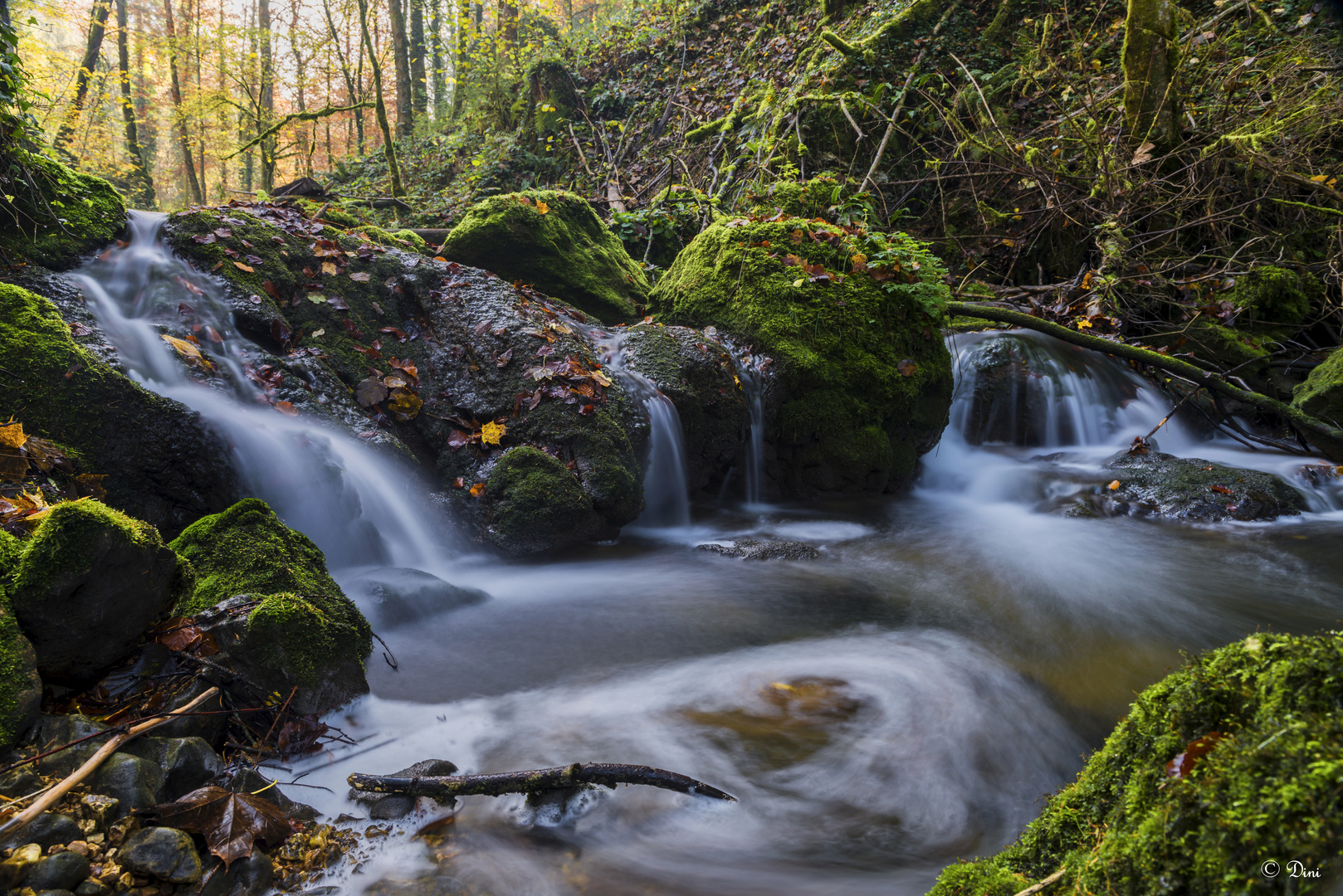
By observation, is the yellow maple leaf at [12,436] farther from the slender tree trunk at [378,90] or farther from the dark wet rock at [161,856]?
the slender tree trunk at [378,90]

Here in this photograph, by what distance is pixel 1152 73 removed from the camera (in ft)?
28.8

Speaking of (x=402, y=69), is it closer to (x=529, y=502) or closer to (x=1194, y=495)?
(x=529, y=502)

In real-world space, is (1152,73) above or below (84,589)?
above

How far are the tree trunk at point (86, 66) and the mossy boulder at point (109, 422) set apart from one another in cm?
1366

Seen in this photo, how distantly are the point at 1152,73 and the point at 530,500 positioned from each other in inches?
381

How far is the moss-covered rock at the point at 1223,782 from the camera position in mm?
884

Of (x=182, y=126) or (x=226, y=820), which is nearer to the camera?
(x=226, y=820)

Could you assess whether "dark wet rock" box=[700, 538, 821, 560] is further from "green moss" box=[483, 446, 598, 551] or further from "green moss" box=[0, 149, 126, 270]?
"green moss" box=[0, 149, 126, 270]

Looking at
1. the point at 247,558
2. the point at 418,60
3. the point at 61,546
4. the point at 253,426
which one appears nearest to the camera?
the point at 61,546

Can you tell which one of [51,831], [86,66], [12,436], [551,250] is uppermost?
[86,66]

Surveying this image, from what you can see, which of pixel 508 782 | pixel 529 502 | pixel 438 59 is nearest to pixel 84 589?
pixel 508 782

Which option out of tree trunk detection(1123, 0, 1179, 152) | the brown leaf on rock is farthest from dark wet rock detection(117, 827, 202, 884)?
tree trunk detection(1123, 0, 1179, 152)

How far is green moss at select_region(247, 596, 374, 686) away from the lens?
2422mm

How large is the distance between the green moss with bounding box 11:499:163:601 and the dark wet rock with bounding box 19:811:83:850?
2.23 feet
